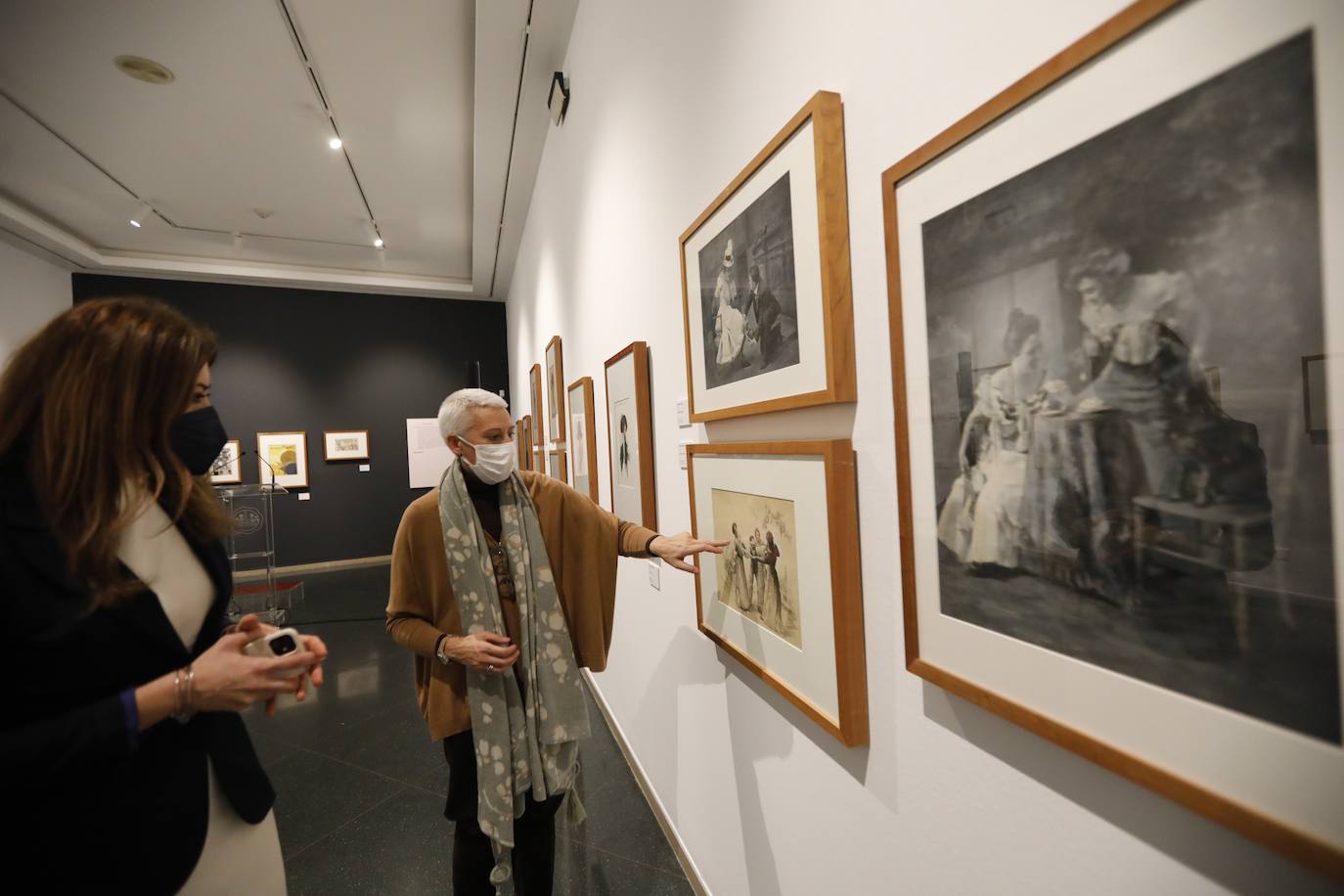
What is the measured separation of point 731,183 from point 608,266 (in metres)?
1.43

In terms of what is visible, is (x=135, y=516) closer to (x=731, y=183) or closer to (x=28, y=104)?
(x=731, y=183)

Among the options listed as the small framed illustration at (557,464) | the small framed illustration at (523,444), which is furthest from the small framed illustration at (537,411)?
the small framed illustration at (557,464)

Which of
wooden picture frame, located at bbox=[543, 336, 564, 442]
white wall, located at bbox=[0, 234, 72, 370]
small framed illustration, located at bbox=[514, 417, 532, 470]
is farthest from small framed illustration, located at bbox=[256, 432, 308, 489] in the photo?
wooden picture frame, located at bbox=[543, 336, 564, 442]

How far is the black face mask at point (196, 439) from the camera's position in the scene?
1017 mm

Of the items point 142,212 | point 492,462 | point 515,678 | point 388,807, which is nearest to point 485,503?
point 492,462

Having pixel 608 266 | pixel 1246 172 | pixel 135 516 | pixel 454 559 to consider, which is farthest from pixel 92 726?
pixel 608 266

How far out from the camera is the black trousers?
1691mm

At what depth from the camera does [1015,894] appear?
0.75 meters

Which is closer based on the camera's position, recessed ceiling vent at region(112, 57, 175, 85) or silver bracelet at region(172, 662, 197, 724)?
silver bracelet at region(172, 662, 197, 724)

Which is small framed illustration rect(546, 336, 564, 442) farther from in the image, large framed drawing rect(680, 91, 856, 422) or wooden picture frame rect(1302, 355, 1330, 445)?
wooden picture frame rect(1302, 355, 1330, 445)

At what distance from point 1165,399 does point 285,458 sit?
9303 millimetres

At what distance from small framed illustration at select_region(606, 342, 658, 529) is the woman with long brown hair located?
1.33 m

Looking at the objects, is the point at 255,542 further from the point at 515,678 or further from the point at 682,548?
the point at 682,548

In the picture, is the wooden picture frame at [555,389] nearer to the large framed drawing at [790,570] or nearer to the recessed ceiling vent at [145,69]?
the large framed drawing at [790,570]
